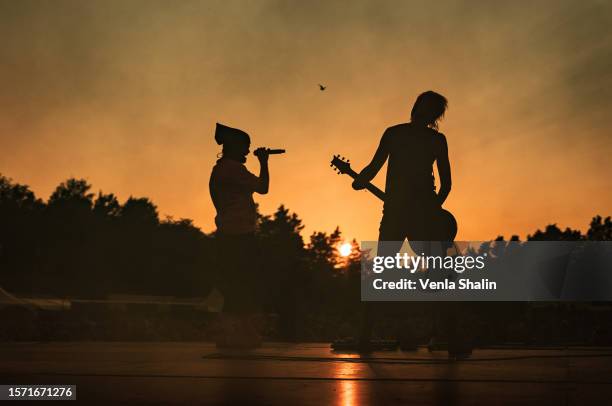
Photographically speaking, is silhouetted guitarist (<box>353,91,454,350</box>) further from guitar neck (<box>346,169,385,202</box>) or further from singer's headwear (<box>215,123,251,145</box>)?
singer's headwear (<box>215,123,251,145</box>)

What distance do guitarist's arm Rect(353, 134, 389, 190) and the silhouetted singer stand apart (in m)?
1.10

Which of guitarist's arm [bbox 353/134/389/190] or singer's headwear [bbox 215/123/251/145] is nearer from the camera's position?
guitarist's arm [bbox 353/134/389/190]

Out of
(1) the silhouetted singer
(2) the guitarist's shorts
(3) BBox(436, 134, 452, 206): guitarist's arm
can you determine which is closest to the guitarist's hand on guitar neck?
(2) the guitarist's shorts

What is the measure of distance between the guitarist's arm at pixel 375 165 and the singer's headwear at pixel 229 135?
1543 millimetres

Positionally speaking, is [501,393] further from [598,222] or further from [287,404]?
[598,222]

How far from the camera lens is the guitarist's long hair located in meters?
8.52

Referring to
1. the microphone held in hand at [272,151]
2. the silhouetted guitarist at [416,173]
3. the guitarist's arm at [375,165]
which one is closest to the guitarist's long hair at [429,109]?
the silhouetted guitarist at [416,173]

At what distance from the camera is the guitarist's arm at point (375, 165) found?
28.4 ft

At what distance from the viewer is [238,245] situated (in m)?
9.41

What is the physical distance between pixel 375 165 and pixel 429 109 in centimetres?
78

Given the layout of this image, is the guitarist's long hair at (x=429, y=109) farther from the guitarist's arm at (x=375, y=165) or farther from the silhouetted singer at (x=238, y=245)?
the silhouetted singer at (x=238, y=245)

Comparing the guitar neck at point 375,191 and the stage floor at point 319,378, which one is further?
the guitar neck at point 375,191

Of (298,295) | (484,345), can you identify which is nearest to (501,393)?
(484,345)

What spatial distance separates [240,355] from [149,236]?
5376 inches
